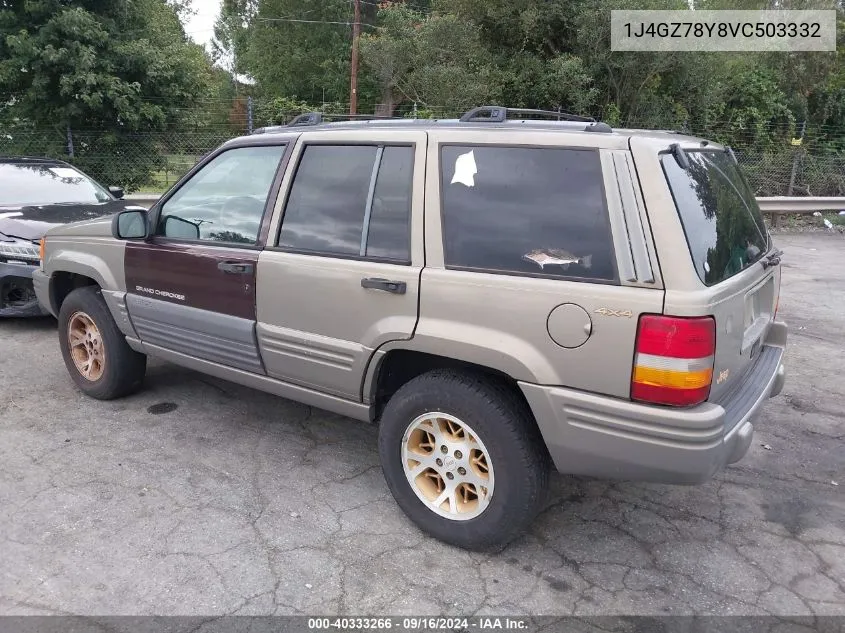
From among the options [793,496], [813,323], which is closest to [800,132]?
[813,323]

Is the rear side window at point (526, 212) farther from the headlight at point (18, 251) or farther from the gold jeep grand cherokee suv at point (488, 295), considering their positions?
the headlight at point (18, 251)

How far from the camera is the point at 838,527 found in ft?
10.8

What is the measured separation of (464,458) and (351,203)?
1.33 metres

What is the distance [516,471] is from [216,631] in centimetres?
131

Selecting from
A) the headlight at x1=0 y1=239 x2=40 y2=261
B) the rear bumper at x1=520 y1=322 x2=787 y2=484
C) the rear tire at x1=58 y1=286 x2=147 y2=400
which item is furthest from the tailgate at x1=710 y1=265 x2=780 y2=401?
the headlight at x1=0 y1=239 x2=40 y2=261

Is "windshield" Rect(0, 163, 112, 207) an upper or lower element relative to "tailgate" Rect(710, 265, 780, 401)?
upper

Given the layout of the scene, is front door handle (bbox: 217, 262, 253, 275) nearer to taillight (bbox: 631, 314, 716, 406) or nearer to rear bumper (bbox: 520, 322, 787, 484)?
rear bumper (bbox: 520, 322, 787, 484)

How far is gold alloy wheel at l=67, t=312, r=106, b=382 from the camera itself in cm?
459

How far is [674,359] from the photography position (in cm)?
242

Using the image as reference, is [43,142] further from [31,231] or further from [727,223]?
[727,223]

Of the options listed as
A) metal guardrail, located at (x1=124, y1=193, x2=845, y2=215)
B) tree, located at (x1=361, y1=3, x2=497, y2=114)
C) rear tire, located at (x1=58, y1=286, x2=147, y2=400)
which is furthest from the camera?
tree, located at (x1=361, y1=3, x2=497, y2=114)

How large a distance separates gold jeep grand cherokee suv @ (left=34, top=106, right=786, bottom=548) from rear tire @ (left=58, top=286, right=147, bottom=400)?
0.69 meters

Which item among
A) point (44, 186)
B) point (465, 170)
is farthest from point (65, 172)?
point (465, 170)

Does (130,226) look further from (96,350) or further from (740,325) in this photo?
(740,325)
